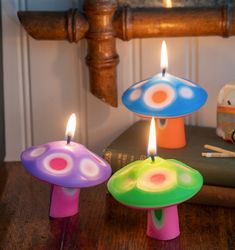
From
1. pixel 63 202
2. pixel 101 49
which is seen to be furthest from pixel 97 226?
pixel 101 49

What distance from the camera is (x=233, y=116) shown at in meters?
0.92

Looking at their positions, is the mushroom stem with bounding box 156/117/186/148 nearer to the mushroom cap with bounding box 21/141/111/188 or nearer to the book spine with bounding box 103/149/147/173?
→ the book spine with bounding box 103/149/147/173

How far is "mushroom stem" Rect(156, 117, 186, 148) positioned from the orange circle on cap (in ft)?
0.26

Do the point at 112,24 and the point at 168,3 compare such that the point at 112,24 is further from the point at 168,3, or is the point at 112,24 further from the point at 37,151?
the point at 37,151

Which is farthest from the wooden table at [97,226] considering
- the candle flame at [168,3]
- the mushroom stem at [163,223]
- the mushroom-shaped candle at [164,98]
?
the candle flame at [168,3]

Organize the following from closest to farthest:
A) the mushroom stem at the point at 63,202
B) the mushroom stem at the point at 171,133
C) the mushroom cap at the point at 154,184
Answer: the mushroom cap at the point at 154,184
the mushroom stem at the point at 63,202
the mushroom stem at the point at 171,133

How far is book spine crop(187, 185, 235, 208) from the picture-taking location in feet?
2.71

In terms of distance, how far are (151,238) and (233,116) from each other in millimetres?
274

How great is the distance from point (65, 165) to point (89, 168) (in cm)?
3

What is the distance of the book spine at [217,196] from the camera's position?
2.71 feet

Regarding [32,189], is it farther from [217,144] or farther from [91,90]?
[217,144]

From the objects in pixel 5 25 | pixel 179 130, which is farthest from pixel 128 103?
pixel 5 25

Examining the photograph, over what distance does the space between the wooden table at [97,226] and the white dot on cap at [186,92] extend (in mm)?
164

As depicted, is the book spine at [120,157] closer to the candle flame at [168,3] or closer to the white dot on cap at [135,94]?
the white dot on cap at [135,94]
